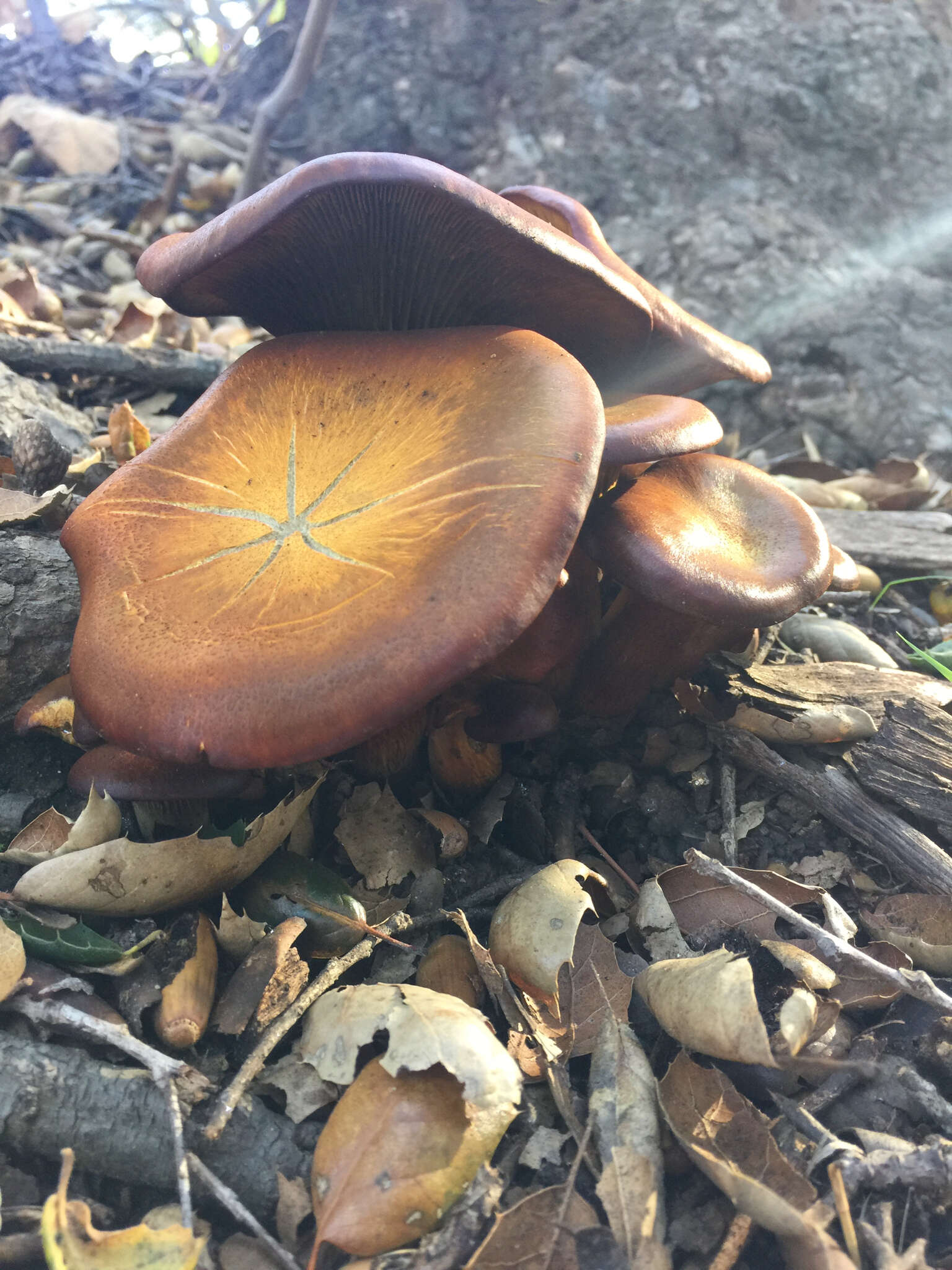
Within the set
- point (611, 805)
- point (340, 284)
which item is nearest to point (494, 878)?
point (611, 805)

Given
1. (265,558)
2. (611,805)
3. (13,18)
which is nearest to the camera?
(265,558)

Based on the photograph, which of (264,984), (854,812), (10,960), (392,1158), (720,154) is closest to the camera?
(392,1158)

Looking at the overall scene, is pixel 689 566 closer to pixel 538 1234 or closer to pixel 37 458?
pixel 538 1234

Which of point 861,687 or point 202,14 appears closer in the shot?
point 861,687

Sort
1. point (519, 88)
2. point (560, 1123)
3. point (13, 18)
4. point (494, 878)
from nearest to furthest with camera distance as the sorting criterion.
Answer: point (560, 1123), point (494, 878), point (519, 88), point (13, 18)

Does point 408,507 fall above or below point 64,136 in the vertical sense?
below

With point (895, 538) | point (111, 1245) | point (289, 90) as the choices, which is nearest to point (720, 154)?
point (289, 90)

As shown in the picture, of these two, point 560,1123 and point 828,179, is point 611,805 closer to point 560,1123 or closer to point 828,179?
point 560,1123
